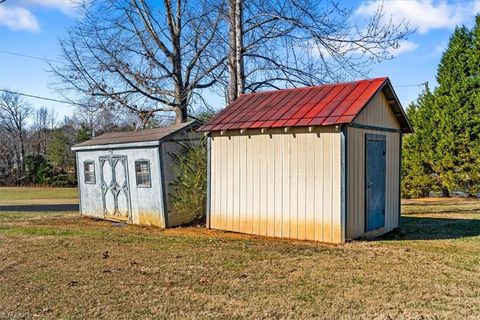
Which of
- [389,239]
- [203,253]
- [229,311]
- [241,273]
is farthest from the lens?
[389,239]

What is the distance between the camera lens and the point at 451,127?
53.8 feet

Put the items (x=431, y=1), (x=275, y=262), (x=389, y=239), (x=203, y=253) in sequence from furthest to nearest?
(x=431, y=1), (x=389, y=239), (x=203, y=253), (x=275, y=262)

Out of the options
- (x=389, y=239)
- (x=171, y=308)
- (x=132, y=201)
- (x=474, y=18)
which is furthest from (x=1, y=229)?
(x=474, y=18)

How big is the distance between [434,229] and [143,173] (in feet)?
22.0

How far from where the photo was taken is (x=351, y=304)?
14.4 ft

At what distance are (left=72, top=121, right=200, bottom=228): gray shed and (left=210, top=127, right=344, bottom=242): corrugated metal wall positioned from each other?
50.2 inches

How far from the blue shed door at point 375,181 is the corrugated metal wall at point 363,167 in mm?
138

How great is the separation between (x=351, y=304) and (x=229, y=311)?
4.06 ft

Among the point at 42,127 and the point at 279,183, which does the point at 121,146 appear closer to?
the point at 279,183

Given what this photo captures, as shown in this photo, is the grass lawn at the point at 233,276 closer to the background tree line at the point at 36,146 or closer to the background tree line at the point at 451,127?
the background tree line at the point at 451,127

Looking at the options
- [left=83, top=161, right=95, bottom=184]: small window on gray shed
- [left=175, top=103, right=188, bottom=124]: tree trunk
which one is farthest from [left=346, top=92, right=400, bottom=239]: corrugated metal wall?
[left=175, top=103, right=188, bottom=124]: tree trunk

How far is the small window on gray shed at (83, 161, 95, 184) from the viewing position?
39.8ft

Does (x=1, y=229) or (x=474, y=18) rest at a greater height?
(x=474, y=18)

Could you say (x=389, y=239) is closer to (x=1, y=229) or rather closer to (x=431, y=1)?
(x=431, y=1)
